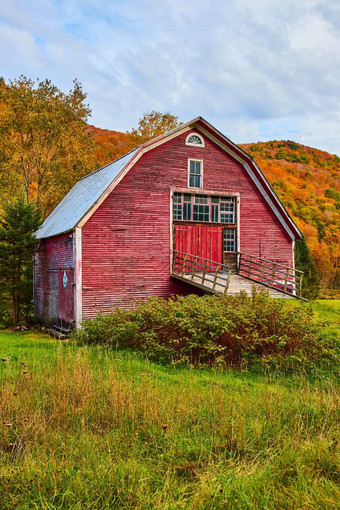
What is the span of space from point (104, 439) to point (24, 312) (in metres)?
18.9

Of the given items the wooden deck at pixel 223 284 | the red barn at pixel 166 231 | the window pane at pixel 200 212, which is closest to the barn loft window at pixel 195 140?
the red barn at pixel 166 231

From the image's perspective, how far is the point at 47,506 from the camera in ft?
14.2

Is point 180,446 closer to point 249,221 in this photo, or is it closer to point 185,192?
point 185,192

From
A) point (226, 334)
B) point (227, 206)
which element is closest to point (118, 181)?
point (227, 206)

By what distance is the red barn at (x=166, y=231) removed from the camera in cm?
1650

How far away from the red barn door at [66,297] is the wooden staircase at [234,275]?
4.03 meters

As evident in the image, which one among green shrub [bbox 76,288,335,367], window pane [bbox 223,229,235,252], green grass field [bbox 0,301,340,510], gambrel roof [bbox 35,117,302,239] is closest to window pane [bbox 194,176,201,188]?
gambrel roof [bbox 35,117,302,239]

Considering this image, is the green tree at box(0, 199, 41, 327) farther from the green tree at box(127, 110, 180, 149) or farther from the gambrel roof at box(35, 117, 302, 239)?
the green tree at box(127, 110, 180, 149)

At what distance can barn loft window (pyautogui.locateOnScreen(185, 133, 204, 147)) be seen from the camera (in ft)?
60.9

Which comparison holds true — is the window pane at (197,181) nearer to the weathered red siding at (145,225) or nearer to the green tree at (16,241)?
the weathered red siding at (145,225)

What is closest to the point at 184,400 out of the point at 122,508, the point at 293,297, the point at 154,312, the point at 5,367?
the point at 122,508

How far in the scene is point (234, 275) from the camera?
1916 cm

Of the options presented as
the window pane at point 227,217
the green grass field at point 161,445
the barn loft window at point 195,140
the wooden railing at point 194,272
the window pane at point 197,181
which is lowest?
the green grass field at point 161,445

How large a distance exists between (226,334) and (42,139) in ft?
86.1
